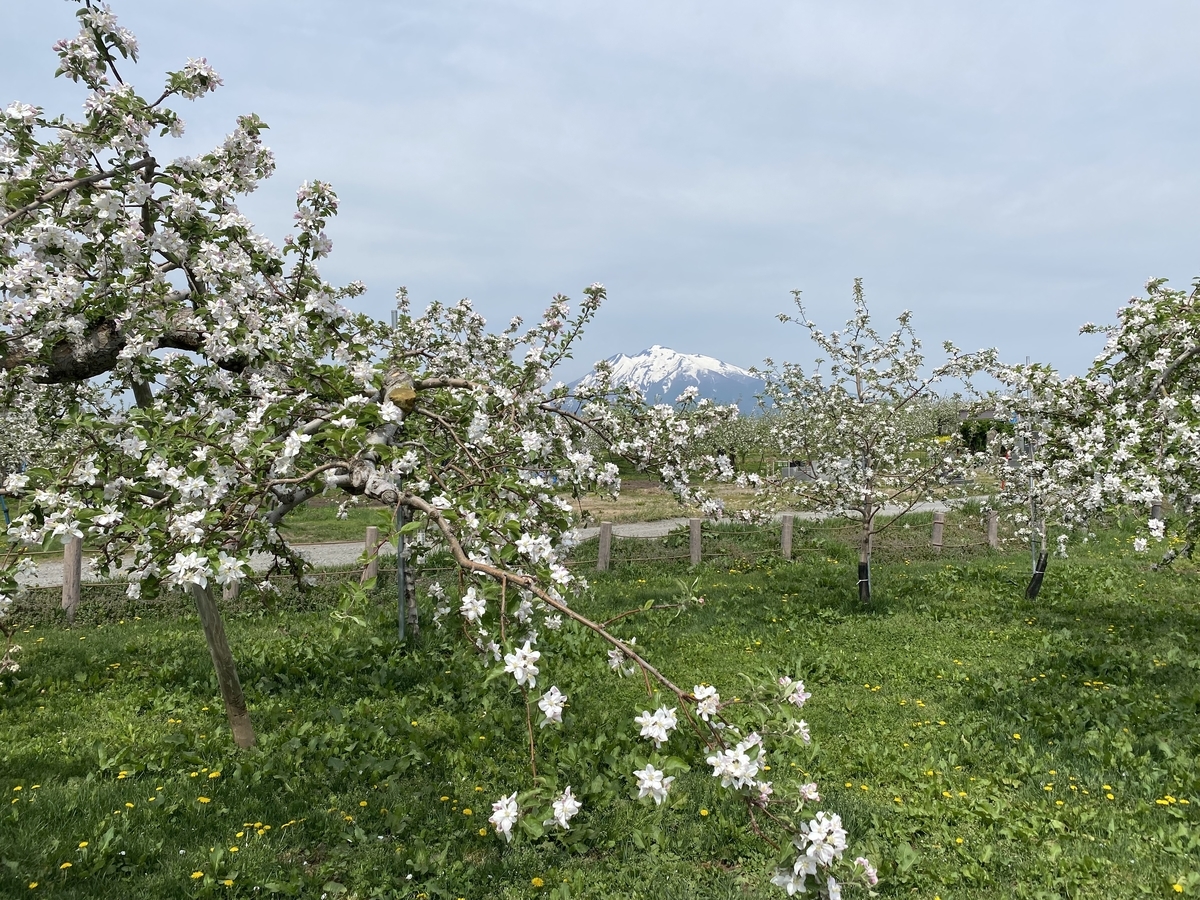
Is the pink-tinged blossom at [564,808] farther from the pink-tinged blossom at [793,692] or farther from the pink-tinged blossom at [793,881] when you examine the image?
the pink-tinged blossom at [793,692]

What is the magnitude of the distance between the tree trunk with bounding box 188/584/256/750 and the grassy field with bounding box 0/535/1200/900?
0.17 metres

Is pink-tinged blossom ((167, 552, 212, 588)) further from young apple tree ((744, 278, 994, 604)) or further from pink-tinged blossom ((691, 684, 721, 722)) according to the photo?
young apple tree ((744, 278, 994, 604))

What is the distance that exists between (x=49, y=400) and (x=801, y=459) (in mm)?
10684

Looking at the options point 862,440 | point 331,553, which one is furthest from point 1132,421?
point 331,553

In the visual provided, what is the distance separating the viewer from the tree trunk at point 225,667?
533cm

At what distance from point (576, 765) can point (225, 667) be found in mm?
2864

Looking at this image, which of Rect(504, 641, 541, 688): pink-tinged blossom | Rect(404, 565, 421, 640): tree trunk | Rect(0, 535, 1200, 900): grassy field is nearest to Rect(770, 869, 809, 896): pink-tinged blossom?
Rect(504, 641, 541, 688): pink-tinged blossom

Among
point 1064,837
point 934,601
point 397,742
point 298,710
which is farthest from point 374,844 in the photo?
point 934,601

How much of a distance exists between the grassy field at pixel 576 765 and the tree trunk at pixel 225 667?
0.17m

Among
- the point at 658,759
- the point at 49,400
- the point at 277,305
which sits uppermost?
the point at 277,305

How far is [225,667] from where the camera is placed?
5645 millimetres

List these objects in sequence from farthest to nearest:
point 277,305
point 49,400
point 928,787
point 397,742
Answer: point 397,742 → point 928,787 → point 49,400 → point 277,305

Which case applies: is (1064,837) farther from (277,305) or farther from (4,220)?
(4,220)

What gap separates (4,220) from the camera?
367cm
